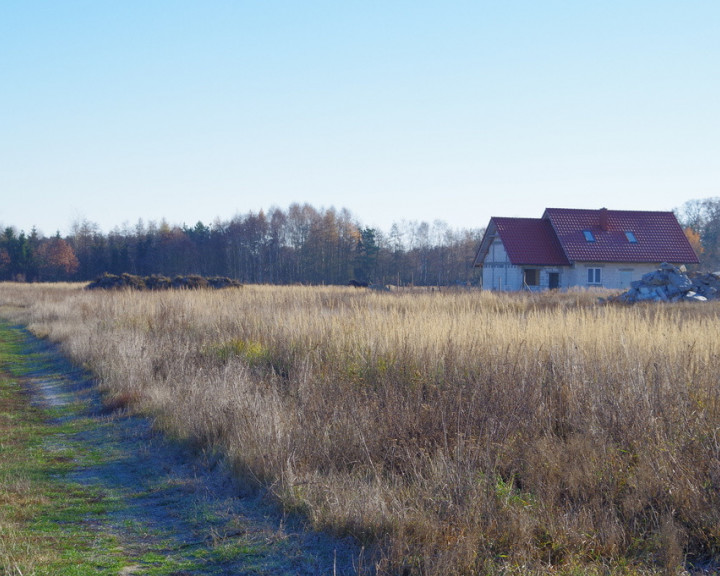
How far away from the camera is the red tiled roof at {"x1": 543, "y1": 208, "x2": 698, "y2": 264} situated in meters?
35.5

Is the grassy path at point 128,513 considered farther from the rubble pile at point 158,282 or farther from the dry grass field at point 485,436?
the rubble pile at point 158,282

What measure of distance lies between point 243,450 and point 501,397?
2.39m

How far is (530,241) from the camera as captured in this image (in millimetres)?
36469

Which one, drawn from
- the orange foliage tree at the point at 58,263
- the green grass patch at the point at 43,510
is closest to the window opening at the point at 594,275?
the green grass patch at the point at 43,510

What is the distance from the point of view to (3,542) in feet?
13.4

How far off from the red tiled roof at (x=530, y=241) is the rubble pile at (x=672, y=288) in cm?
1090

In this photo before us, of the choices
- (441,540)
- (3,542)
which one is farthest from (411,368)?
(3,542)

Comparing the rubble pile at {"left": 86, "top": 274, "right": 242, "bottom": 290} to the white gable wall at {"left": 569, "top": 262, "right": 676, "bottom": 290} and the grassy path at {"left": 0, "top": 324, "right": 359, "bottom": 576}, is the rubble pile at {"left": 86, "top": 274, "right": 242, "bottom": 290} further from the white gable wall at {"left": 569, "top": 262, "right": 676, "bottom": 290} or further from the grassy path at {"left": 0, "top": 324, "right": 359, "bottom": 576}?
the grassy path at {"left": 0, "top": 324, "right": 359, "bottom": 576}

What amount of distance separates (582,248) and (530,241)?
2.93 metres

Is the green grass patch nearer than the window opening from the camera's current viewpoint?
Yes

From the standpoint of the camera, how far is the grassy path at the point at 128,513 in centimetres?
395

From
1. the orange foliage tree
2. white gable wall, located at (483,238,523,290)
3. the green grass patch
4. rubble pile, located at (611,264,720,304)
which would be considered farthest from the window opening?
the orange foliage tree

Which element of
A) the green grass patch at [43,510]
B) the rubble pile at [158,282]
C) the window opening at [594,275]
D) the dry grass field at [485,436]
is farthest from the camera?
the rubble pile at [158,282]

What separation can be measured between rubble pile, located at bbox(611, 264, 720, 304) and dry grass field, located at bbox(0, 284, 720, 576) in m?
14.0
